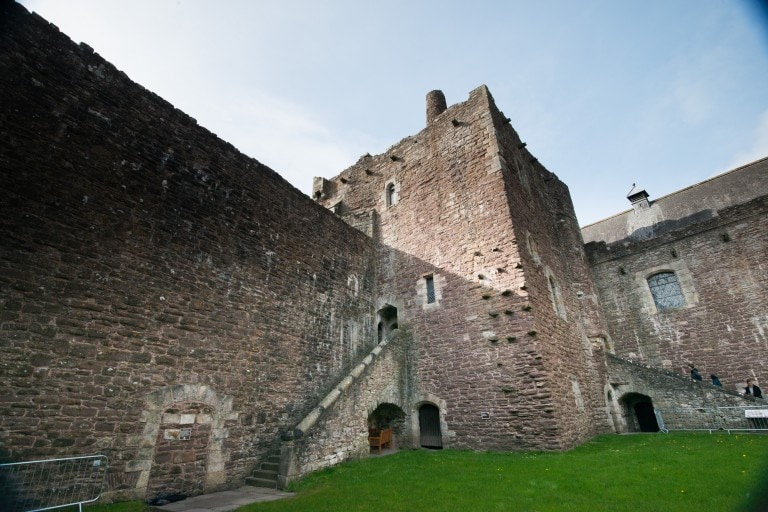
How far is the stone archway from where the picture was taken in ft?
20.7

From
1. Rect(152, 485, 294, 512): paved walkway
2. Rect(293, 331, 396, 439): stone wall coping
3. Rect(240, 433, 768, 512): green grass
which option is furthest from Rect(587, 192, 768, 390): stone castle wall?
Rect(152, 485, 294, 512): paved walkway

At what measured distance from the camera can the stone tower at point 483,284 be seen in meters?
9.76

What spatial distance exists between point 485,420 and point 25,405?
9453mm

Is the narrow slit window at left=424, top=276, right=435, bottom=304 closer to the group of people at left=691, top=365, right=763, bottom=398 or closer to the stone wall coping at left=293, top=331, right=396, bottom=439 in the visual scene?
the stone wall coping at left=293, top=331, right=396, bottom=439

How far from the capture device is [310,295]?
10.8 metres

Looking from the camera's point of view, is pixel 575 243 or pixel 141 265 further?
pixel 575 243

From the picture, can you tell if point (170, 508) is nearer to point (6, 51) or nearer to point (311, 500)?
point (311, 500)

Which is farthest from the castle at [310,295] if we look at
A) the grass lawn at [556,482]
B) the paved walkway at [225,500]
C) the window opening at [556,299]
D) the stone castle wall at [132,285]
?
the grass lawn at [556,482]

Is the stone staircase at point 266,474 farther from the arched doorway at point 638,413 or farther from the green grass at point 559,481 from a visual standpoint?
the arched doorway at point 638,413

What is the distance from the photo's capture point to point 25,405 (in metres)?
5.26

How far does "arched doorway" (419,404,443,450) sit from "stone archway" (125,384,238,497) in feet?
19.3

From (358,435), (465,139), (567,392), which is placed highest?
(465,139)

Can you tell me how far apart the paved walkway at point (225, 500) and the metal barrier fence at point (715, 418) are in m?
12.3

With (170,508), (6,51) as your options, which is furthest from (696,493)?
(6,51)
